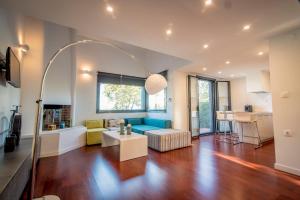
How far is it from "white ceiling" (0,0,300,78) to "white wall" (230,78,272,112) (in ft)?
10.2

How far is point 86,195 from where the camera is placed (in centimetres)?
204

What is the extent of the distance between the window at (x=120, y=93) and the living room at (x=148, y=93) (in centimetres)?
5

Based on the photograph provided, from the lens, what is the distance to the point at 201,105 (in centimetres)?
638

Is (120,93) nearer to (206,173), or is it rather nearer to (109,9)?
(109,9)

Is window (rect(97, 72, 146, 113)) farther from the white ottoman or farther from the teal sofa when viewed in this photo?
the white ottoman

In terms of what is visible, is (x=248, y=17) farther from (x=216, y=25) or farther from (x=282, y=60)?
(x=282, y=60)

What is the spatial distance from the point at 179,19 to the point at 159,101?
3858mm

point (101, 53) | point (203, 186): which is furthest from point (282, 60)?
point (101, 53)

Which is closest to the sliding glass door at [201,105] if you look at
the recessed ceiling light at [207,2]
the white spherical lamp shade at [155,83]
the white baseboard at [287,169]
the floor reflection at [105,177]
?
the white baseboard at [287,169]

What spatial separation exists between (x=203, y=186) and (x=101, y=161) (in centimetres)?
218

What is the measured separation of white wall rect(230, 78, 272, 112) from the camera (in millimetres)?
5801

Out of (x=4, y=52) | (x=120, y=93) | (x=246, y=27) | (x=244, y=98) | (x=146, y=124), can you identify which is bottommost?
(x=146, y=124)

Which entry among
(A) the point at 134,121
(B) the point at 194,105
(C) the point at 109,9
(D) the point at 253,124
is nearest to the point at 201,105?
(B) the point at 194,105

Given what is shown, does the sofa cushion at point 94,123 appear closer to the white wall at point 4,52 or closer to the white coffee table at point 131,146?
the white coffee table at point 131,146
